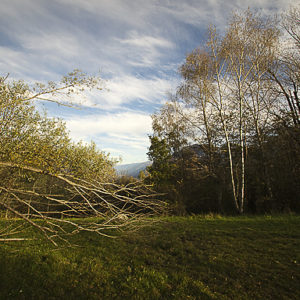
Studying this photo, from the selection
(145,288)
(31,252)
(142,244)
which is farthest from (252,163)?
(31,252)

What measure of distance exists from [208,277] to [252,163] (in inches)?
509

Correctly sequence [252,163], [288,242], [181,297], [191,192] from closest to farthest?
[181,297] < [288,242] < [252,163] < [191,192]

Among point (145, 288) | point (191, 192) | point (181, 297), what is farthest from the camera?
point (191, 192)

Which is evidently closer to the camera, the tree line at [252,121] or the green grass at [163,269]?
the green grass at [163,269]

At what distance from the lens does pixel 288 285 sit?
3424 mm

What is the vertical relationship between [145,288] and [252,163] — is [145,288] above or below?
below

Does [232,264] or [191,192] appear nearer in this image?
[232,264]

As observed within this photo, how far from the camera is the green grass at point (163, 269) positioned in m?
3.42

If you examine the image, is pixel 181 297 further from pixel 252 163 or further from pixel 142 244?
pixel 252 163

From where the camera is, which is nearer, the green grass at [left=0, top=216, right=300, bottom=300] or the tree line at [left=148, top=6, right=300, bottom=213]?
the green grass at [left=0, top=216, right=300, bottom=300]

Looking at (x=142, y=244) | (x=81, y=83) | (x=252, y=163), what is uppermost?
(x=81, y=83)

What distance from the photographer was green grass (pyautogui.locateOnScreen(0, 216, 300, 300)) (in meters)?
3.42

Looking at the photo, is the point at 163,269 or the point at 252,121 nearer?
the point at 163,269

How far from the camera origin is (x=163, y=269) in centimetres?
435
